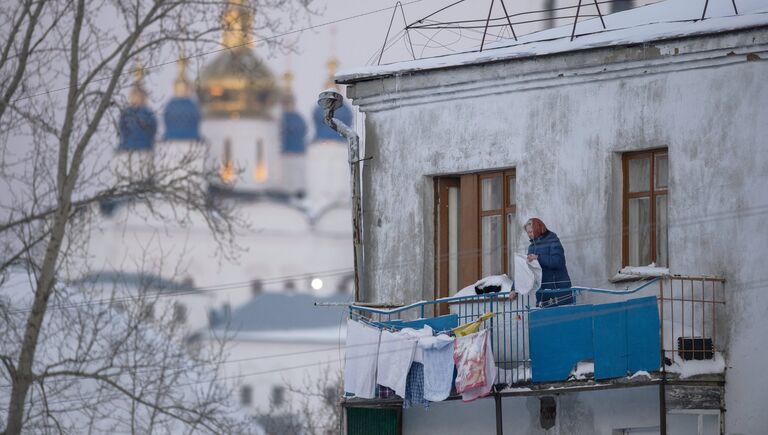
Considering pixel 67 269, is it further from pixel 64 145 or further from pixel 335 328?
pixel 335 328

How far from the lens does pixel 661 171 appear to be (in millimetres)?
21734

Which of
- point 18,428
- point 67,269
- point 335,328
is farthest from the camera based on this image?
point 335,328

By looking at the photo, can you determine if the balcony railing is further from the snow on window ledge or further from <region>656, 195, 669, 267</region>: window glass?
<region>656, 195, 669, 267</region>: window glass

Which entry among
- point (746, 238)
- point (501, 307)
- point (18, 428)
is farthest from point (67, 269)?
point (746, 238)

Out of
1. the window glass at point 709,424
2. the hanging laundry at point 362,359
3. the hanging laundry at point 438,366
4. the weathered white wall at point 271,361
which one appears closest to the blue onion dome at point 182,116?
the weathered white wall at point 271,361

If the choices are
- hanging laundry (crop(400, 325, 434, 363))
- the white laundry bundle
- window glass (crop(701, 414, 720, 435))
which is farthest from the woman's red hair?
window glass (crop(701, 414, 720, 435))

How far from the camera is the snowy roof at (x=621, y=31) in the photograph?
21.1 metres

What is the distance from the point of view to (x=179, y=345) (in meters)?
43.6

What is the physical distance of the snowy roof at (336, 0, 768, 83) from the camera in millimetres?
21094

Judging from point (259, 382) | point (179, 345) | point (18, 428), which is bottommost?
point (18, 428)

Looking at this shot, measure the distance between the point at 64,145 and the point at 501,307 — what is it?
11290 millimetres

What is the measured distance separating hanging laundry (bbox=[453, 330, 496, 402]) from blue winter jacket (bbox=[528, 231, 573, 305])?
2.53 ft

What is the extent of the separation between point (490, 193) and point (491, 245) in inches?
22.8

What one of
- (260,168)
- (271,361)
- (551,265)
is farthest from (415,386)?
(260,168)
